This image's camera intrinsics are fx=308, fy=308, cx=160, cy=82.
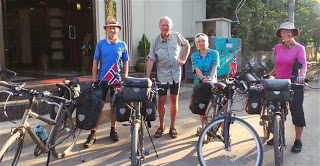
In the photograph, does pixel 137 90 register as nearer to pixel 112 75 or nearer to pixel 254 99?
pixel 112 75

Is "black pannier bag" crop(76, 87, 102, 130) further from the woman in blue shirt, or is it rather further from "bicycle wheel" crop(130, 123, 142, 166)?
the woman in blue shirt

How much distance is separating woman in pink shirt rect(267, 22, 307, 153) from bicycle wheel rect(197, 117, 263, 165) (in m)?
0.81

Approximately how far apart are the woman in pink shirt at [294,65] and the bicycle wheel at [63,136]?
2948 mm

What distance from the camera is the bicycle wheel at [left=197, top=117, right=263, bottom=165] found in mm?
3285

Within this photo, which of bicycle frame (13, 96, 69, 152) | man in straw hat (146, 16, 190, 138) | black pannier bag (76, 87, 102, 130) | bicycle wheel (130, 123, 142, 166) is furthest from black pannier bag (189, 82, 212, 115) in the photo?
bicycle frame (13, 96, 69, 152)

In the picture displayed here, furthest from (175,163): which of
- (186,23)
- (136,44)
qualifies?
(186,23)

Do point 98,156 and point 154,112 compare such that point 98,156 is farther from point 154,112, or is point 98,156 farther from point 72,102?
point 154,112

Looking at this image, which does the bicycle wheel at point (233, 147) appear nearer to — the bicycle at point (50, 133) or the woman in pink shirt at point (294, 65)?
the woman in pink shirt at point (294, 65)

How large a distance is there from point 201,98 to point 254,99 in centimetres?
71

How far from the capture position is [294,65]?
4.23 meters

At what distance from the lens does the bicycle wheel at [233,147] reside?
3.29 m

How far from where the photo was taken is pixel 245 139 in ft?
11.8

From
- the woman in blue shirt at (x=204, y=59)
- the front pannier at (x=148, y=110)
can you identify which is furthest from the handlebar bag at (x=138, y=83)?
the woman in blue shirt at (x=204, y=59)

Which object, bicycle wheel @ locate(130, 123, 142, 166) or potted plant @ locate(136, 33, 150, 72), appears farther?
potted plant @ locate(136, 33, 150, 72)
